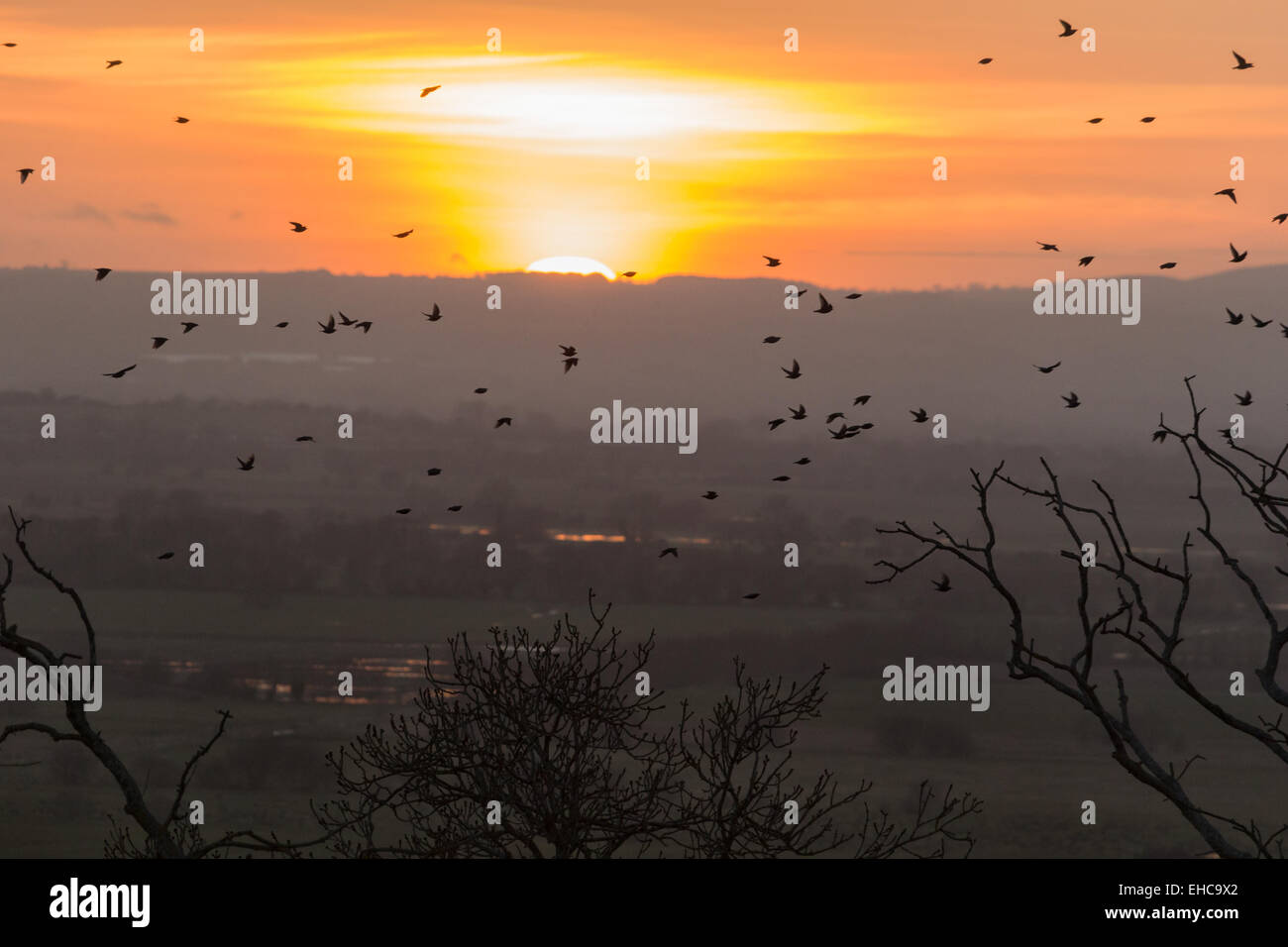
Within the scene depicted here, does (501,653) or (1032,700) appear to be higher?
(501,653)

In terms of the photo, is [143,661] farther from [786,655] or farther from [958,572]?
[958,572]

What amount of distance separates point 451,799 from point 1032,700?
495ft

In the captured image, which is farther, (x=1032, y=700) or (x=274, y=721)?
(x=1032, y=700)

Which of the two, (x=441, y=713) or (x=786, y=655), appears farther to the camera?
(x=786, y=655)

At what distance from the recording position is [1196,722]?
510 ft

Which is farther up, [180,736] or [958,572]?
[958,572]
